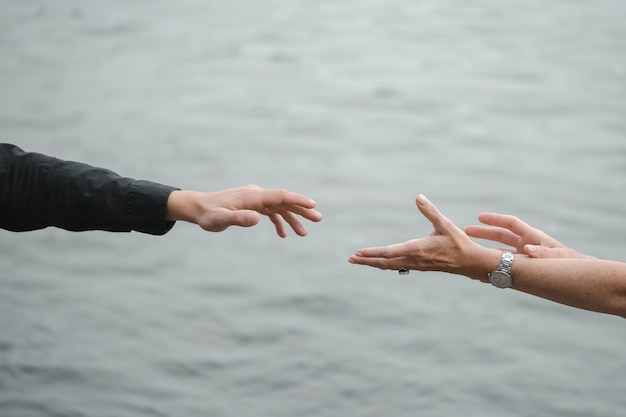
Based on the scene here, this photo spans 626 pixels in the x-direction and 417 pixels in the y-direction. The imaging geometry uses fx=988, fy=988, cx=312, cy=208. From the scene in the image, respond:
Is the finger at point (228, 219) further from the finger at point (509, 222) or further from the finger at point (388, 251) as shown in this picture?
the finger at point (509, 222)

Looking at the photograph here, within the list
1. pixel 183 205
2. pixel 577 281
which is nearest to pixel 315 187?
pixel 577 281

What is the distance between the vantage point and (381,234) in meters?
4.80

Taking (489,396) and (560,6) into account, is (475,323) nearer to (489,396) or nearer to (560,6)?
(489,396)

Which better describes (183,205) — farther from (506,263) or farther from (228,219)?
(506,263)

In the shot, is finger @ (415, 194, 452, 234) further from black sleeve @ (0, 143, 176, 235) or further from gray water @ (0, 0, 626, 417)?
gray water @ (0, 0, 626, 417)

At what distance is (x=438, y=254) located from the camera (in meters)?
2.64

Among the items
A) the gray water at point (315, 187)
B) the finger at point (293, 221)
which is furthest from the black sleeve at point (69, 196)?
the gray water at point (315, 187)

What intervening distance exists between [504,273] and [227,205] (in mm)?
791

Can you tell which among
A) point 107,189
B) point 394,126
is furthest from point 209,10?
point 107,189

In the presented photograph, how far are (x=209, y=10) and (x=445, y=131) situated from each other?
101 inches

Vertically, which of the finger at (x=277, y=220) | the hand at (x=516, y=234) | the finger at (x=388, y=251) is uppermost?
the hand at (x=516, y=234)

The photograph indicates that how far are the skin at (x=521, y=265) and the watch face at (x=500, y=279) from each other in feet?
0.05

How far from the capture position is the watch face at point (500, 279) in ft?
8.71

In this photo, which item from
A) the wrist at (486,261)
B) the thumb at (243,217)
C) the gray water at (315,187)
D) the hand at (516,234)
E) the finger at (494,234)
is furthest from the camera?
the gray water at (315,187)
